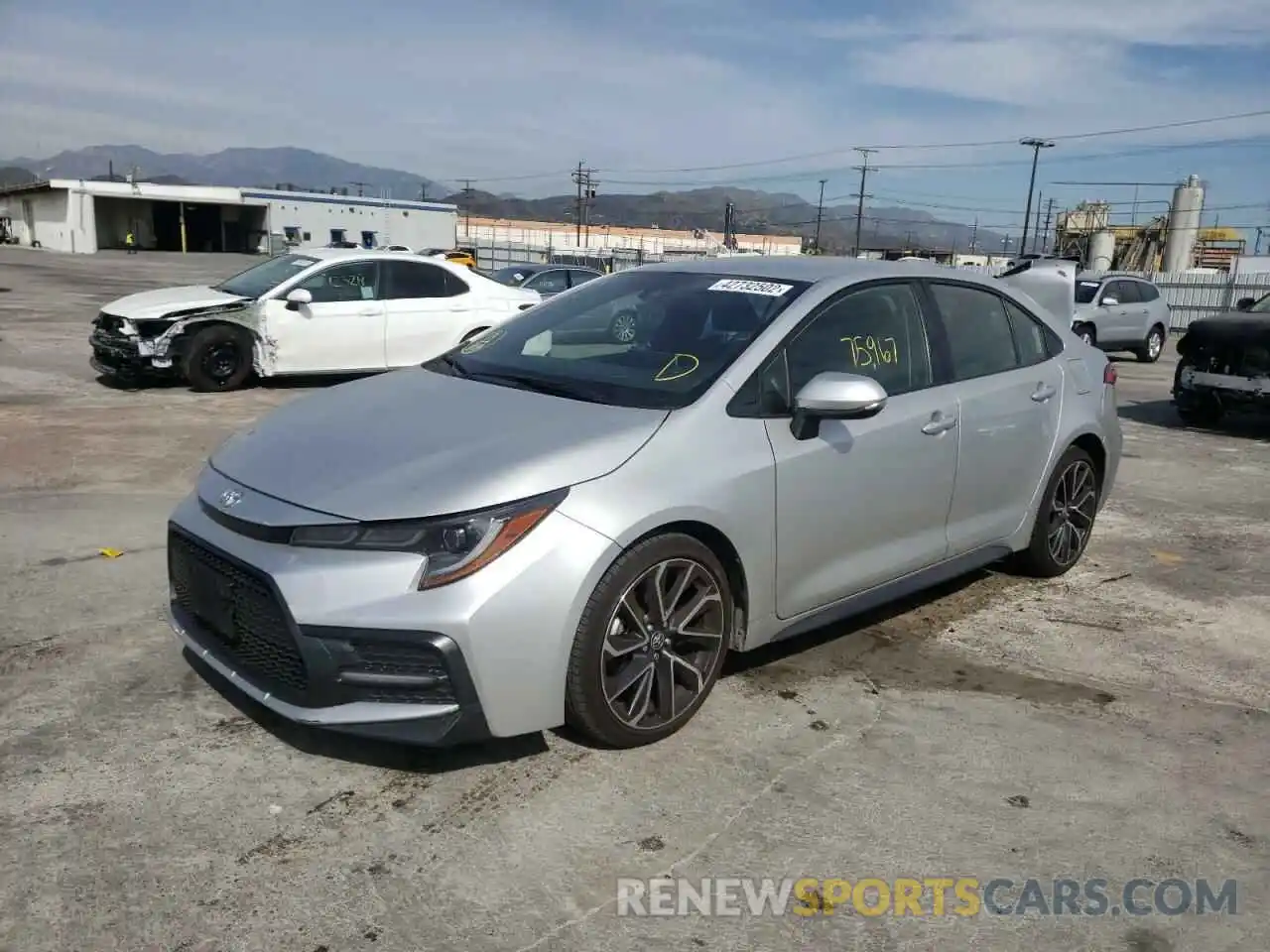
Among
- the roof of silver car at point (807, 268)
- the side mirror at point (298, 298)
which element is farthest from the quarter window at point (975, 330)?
the side mirror at point (298, 298)

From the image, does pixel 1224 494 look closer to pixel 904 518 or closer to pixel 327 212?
pixel 904 518

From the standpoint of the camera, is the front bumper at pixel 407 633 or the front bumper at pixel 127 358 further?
the front bumper at pixel 127 358

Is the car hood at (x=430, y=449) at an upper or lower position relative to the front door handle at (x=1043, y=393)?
lower

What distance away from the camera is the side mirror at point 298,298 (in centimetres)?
1053

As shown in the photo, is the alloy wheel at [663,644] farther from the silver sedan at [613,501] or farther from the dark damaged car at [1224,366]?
the dark damaged car at [1224,366]

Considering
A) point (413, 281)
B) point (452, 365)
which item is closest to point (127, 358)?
point (413, 281)

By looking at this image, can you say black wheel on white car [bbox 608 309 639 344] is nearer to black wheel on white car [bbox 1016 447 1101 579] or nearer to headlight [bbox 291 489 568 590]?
headlight [bbox 291 489 568 590]

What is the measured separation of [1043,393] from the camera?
4934 mm

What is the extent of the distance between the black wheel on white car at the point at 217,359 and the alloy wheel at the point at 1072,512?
836 cm

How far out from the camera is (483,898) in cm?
262

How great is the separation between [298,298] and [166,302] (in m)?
1.31

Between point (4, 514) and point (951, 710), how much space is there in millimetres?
5280

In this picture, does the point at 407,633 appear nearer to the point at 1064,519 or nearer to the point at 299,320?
the point at 1064,519

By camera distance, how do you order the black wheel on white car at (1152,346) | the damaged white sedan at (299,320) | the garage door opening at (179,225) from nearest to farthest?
the damaged white sedan at (299,320) < the black wheel on white car at (1152,346) < the garage door opening at (179,225)
